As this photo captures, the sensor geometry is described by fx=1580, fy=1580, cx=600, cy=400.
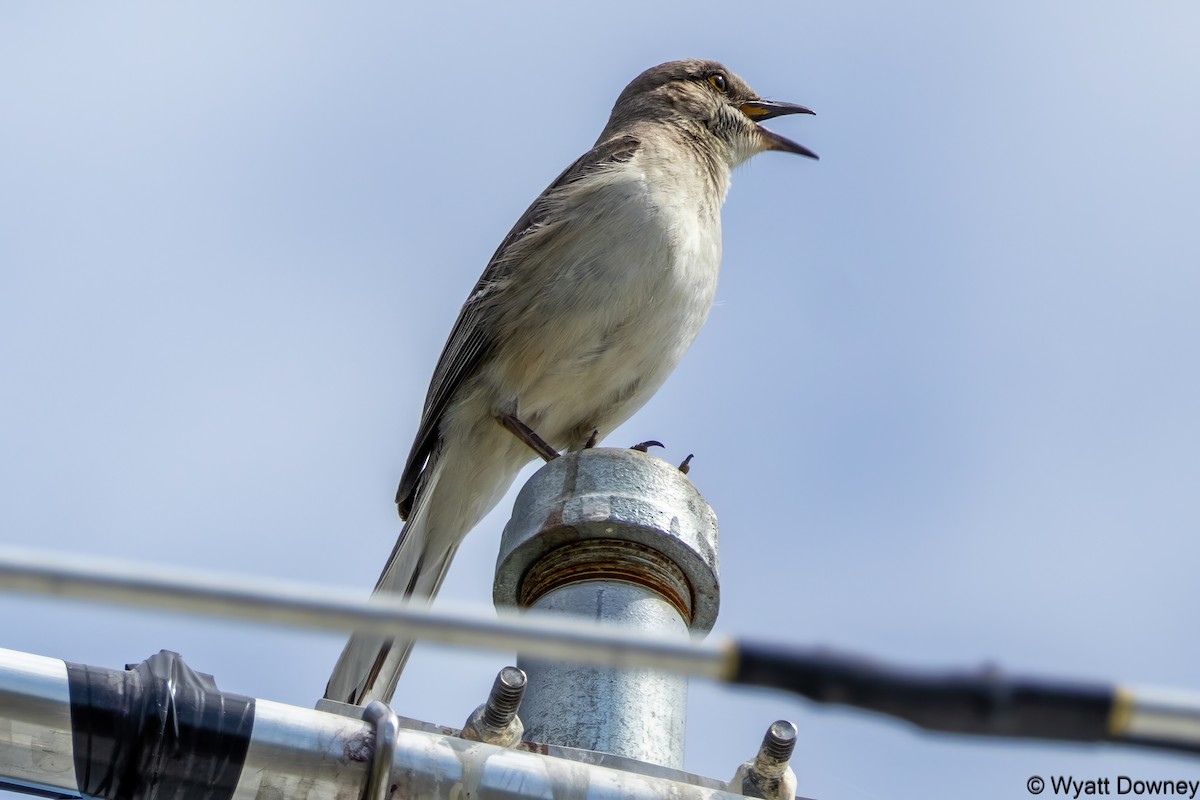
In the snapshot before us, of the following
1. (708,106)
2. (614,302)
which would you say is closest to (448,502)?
(614,302)

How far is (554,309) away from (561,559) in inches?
114

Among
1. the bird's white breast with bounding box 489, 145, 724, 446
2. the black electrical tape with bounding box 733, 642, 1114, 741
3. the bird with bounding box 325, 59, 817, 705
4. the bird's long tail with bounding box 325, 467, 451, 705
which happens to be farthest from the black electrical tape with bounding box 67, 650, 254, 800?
the bird's white breast with bounding box 489, 145, 724, 446

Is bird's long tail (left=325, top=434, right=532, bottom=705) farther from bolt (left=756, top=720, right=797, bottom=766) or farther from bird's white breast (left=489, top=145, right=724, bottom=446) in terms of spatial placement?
bolt (left=756, top=720, right=797, bottom=766)

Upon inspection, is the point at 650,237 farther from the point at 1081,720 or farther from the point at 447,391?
the point at 1081,720

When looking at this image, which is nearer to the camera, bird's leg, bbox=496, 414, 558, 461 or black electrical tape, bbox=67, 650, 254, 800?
black electrical tape, bbox=67, 650, 254, 800

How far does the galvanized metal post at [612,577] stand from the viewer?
311 centimetres

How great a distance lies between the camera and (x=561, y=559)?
3.65 metres

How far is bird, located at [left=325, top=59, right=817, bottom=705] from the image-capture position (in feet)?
20.8

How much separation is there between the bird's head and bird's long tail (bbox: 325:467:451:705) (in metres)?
2.58

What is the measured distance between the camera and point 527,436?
6.28 meters

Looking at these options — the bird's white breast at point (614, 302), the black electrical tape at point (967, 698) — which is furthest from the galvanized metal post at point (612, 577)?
the bird's white breast at point (614, 302)

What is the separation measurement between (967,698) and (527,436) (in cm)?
475

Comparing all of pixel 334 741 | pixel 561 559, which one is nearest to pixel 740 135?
pixel 561 559

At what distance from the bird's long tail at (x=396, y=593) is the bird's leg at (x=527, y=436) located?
1.24 feet
